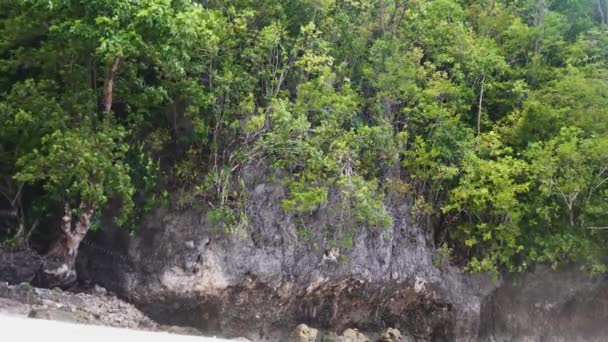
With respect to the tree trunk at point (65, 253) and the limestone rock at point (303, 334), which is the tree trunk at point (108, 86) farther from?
the limestone rock at point (303, 334)

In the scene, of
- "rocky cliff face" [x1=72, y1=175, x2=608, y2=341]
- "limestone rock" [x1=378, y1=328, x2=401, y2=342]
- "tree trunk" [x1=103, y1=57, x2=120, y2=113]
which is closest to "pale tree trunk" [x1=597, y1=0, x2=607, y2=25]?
"rocky cliff face" [x1=72, y1=175, x2=608, y2=341]

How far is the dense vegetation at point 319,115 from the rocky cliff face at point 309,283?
27.3 inches

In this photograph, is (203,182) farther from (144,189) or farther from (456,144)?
(456,144)

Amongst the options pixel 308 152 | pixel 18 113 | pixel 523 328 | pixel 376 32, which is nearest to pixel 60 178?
pixel 18 113

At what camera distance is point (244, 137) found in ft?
42.8

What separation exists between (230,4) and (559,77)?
10.2 meters

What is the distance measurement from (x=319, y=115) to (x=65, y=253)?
668cm

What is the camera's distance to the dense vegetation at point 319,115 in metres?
10.2

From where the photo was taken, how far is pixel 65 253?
11.1 m

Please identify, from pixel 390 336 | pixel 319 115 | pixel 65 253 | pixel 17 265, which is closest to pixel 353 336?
pixel 390 336

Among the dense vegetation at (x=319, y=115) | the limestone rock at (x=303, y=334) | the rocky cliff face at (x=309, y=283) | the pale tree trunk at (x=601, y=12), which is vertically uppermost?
the pale tree trunk at (x=601, y=12)

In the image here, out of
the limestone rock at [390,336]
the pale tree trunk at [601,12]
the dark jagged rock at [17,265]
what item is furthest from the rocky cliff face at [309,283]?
the pale tree trunk at [601,12]

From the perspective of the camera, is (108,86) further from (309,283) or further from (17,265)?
(309,283)

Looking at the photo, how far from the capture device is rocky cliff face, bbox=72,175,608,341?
41.4 ft
